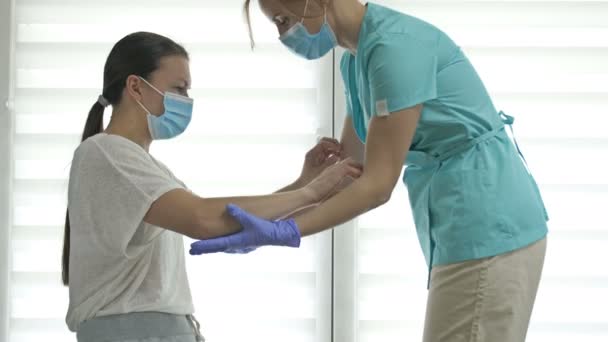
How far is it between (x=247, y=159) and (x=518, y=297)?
49.4 inches

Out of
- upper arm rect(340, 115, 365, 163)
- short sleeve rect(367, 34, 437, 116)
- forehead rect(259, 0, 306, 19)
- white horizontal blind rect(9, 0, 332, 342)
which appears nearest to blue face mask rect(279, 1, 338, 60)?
forehead rect(259, 0, 306, 19)

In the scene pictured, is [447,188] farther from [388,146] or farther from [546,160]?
[546,160]

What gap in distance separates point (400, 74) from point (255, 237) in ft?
1.24

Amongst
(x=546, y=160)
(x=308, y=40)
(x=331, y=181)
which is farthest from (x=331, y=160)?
(x=546, y=160)

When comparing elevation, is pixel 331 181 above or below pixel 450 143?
below

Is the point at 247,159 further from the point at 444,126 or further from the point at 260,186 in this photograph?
the point at 444,126

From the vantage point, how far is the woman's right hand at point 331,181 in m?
1.67

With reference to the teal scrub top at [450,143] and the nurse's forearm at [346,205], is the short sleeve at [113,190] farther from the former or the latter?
the teal scrub top at [450,143]

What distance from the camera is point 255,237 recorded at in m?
1.50

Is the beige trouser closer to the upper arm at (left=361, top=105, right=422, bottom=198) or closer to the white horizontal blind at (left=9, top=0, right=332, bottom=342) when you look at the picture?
the upper arm at (left=361, top=105, right=422, bottom=198)

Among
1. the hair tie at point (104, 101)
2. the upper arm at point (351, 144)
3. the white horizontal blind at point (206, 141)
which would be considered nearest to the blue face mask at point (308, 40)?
the upper arm at point (351, 144)

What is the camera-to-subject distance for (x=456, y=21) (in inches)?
104

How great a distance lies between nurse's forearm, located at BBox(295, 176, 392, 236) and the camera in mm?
1498

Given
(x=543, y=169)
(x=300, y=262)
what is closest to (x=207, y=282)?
(x=300, y=262)
